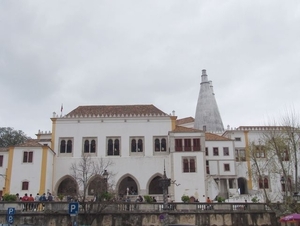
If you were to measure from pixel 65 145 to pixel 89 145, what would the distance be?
3.24 meters

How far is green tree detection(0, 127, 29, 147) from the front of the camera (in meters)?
64.1

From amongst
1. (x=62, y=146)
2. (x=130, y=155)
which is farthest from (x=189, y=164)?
(x=62, y=146)

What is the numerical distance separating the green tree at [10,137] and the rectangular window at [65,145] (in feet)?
56.1

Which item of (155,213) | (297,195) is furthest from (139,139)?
(297,195)

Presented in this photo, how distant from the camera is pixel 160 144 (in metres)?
51.3

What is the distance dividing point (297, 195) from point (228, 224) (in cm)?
583

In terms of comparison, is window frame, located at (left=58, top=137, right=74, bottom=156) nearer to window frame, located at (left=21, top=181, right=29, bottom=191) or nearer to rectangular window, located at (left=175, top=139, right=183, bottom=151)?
window frame, located at (left=21, top=181, right=29, bottom=191)

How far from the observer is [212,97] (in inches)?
3346

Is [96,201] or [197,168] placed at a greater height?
[197,168]

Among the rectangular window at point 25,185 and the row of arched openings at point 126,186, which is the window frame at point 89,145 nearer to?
the row of arched openings at point 126,186

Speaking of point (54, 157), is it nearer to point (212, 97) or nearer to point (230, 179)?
point (230, 179)

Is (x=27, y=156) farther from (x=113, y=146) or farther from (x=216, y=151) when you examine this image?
(x=216, y=151)

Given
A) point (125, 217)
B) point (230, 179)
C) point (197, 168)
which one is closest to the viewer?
point (125, 217)

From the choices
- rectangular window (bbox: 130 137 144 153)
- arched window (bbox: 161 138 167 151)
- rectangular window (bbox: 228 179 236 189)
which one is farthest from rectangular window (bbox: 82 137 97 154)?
rectangular window (bbox: 228 179 236 189)
